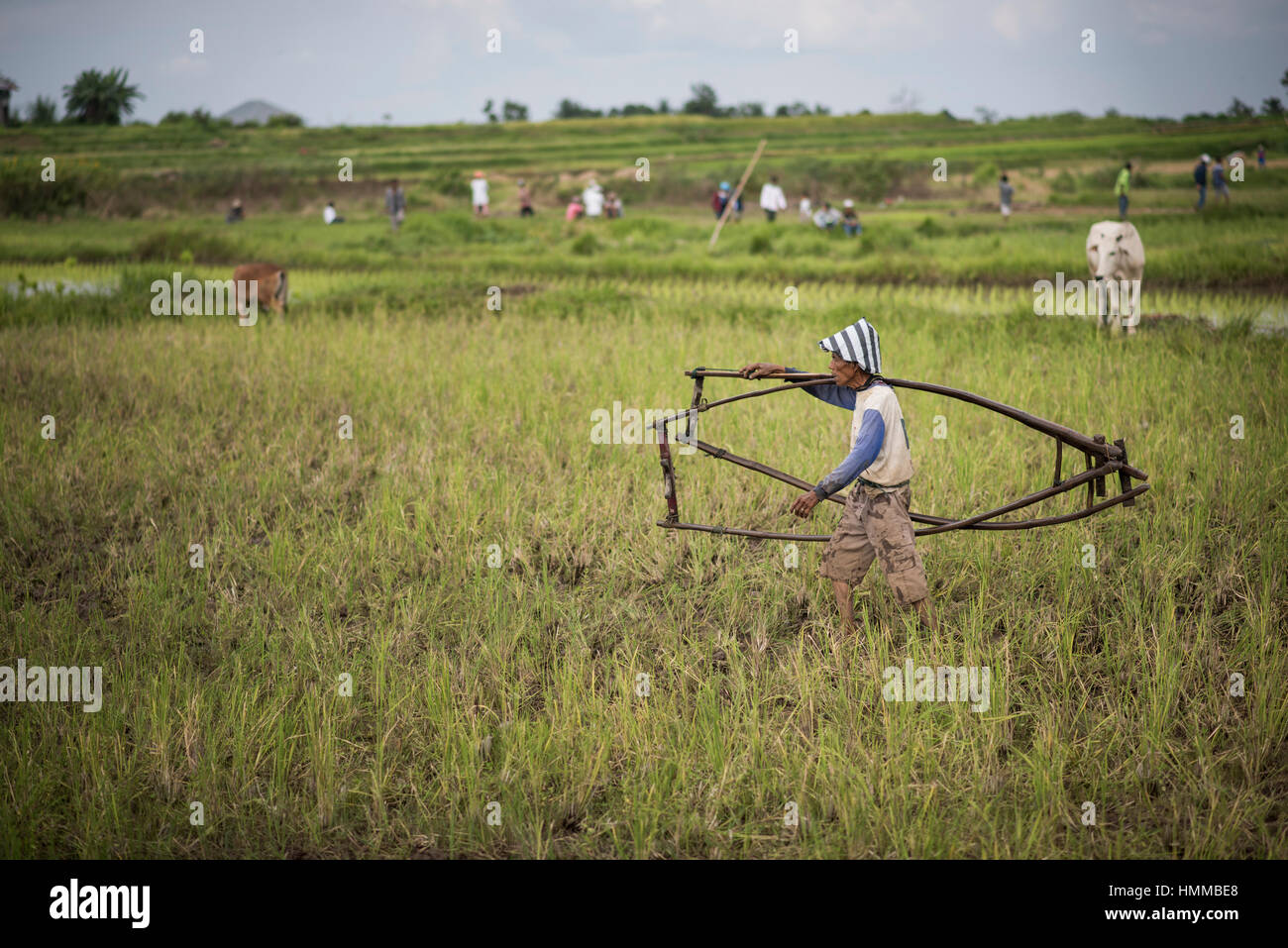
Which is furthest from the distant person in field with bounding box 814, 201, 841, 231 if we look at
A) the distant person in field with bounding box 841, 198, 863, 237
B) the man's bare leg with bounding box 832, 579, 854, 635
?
the man's bare leg with bounding box 832, 579, 854, 635

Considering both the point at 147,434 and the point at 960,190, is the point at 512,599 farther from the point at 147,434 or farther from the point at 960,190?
the point at 960,190

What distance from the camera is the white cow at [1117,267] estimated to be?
795cm

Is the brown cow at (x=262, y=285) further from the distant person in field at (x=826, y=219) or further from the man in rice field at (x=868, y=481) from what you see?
the distant person in field at (x=826, y=219)

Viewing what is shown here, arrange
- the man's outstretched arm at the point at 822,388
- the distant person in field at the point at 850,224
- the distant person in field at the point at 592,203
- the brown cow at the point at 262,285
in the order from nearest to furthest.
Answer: the man's outstretched arm at the point at 822,388 → the brown cow at the point at 262,285 → the distant person in field at the point at 850,224 → the distant person in field at the point at 592,203

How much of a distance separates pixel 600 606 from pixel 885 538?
4.15 feet

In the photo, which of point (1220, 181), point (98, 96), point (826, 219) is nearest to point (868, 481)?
point (826, 219)

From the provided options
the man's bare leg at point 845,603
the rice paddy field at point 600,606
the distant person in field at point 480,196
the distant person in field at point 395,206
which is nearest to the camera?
the rice paddy field at point 600,606

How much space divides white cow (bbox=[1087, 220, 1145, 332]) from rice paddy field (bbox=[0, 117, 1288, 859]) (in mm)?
375

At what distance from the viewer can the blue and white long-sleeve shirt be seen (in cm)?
301

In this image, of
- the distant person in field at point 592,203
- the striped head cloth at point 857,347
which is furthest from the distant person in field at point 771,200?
the striped head cloth at point 857,347

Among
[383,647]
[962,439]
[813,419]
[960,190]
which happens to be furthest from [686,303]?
[960,190]

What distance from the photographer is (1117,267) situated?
26.9 feet

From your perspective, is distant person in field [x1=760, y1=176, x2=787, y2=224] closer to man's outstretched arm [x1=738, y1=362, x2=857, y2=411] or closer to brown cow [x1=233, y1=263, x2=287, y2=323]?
brown cow [x1=233, y1=263, x2=287, y2=323]

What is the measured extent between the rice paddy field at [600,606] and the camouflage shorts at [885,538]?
0.25 meters
